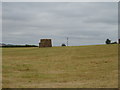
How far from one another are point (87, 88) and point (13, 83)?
3.37 m

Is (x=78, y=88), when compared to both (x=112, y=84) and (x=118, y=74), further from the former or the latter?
(x=118, y=74)

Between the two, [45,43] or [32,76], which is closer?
[32,76]

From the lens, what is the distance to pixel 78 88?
10.3 m

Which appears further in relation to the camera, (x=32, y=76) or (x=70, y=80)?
(x=32, y=76)

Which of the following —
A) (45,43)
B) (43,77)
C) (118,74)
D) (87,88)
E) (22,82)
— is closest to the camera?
(87,88)

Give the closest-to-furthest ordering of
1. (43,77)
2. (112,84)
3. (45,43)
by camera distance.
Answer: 1. (112,84)
2. (43,77)
3. (45,43)

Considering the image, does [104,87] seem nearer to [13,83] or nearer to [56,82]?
[56,82]

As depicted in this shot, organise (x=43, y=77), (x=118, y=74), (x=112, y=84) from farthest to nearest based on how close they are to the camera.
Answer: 1. (x=118, y=74)
2. (x=43, y=77)
3. (x=112, y=84)

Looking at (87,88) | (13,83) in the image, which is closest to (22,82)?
(13,83)

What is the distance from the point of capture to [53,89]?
1023 cm

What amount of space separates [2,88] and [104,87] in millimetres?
3980

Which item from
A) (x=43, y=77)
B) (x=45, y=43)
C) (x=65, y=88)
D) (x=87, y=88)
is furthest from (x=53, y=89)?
(x=45, y=43)

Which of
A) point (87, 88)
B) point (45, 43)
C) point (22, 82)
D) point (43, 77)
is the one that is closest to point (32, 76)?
point (43, 77)

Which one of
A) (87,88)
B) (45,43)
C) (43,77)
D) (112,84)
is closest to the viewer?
(87,88)
